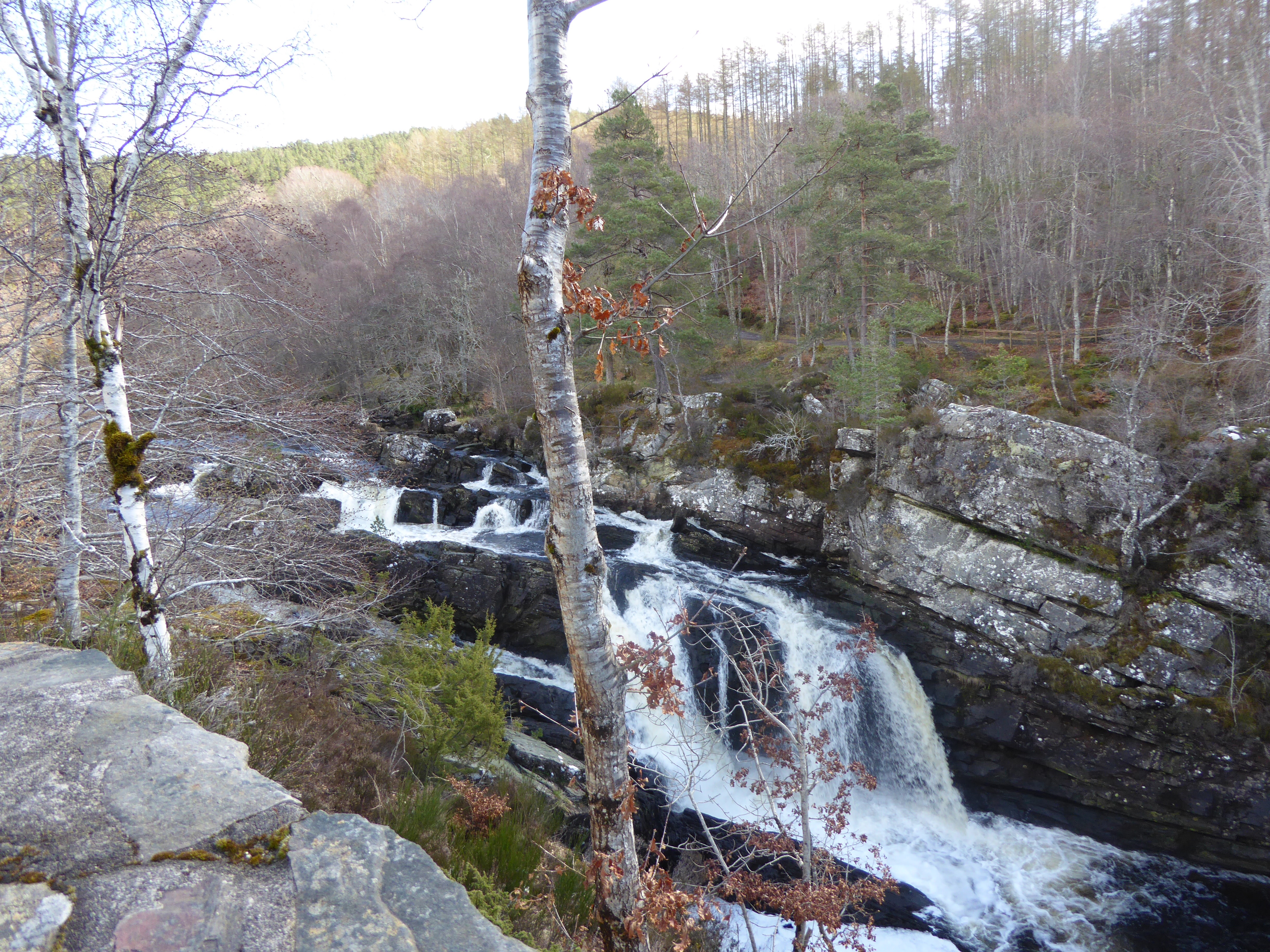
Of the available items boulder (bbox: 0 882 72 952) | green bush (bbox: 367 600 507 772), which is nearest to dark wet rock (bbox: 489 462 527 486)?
green bush (bbox: 367 600 507 772)

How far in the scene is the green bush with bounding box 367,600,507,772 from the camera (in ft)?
20.5

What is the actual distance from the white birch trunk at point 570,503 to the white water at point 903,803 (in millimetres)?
2045

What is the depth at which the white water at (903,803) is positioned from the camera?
8.08 metres

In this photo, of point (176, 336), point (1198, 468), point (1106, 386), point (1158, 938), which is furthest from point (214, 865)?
point (1106, 386)

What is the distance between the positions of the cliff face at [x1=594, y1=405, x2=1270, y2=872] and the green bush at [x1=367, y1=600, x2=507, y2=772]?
829 centimetres

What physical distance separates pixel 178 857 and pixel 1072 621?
1260cm

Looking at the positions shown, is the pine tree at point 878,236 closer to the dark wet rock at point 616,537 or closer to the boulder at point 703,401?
the boulder at point 703,401

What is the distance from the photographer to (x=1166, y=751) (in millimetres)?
9203

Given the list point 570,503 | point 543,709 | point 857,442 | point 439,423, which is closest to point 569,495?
point 570,503

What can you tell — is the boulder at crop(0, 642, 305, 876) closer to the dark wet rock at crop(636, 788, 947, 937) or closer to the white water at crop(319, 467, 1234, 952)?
the white water at crop(319, 467, 1234, 952)

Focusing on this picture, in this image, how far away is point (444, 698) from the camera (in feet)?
21.9

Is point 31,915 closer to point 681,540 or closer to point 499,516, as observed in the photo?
point 681,540

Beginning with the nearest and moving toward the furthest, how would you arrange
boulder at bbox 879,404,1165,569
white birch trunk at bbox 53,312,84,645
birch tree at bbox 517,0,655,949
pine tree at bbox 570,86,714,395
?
birch tree at bbox 517,0,655,949 → white birch trunk at bbox 53,312,84,645 → boulder at bbox 879,404,1165,569 → pine tree at bbox 570,86,714,395

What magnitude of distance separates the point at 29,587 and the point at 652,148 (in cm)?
1781
